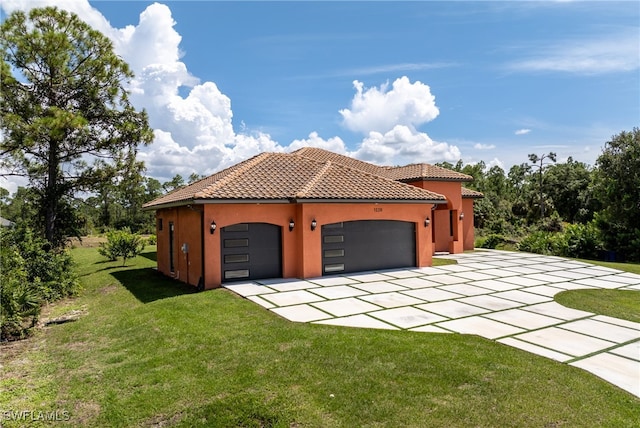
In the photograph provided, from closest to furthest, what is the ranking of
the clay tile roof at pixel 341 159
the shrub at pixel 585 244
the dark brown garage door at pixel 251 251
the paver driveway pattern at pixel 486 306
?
the paver driveway pattern at pixel 486 306 < the dark brown garage door at pixel 251 251 < the shrub at pixel 585 244 < the clay tile roof at pixel 341 159

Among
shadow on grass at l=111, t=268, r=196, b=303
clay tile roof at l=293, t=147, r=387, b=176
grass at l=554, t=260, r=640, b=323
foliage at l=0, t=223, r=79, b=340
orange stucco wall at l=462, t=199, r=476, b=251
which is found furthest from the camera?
clay tile roof at l=293, t=147, r=387, b=176

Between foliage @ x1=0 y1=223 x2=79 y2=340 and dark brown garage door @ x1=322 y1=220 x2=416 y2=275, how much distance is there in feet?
28.8

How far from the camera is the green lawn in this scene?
4895 mm

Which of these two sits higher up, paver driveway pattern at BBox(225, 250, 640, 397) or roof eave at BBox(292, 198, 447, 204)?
roof eave at BBox(292, 198, 447, 204)

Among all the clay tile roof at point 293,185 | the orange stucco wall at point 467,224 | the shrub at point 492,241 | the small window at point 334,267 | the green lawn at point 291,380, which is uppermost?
the clay tile roof at point 293,185

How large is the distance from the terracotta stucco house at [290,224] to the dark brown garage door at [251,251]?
0.03 meters

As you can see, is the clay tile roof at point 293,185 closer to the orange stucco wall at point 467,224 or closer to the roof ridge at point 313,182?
the roof ridge at point 313,182


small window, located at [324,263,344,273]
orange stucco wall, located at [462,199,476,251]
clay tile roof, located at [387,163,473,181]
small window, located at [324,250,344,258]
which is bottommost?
small window, located at [324,263,344,273]

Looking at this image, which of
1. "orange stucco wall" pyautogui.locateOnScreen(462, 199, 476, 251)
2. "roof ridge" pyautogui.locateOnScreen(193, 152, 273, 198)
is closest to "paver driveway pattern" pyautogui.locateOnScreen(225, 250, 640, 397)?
"roof ridge" pyautogui.locateOnScreen(193, 152, 273, 198)

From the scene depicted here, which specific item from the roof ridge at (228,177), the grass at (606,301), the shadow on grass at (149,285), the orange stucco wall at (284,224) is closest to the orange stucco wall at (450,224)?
the orange stucco wall at (284,224)

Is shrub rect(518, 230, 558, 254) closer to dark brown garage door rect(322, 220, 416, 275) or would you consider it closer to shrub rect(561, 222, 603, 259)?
shrub rect(561, 222, 603, 259)

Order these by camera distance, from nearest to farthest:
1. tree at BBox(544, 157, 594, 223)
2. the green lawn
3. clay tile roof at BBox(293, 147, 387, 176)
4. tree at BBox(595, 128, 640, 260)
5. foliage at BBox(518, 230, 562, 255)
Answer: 1. the green lawn
2. tree at BBox(595, 128, 640, 260)
3. foliage at BBox(518, 230, 562, 255)
4. clay tile roof at BBox(293, 147, 387, 176)
5. tree at BBox(544, 157, 594, 223)

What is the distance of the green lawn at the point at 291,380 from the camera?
4.89m

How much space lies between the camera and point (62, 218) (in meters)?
20.3
